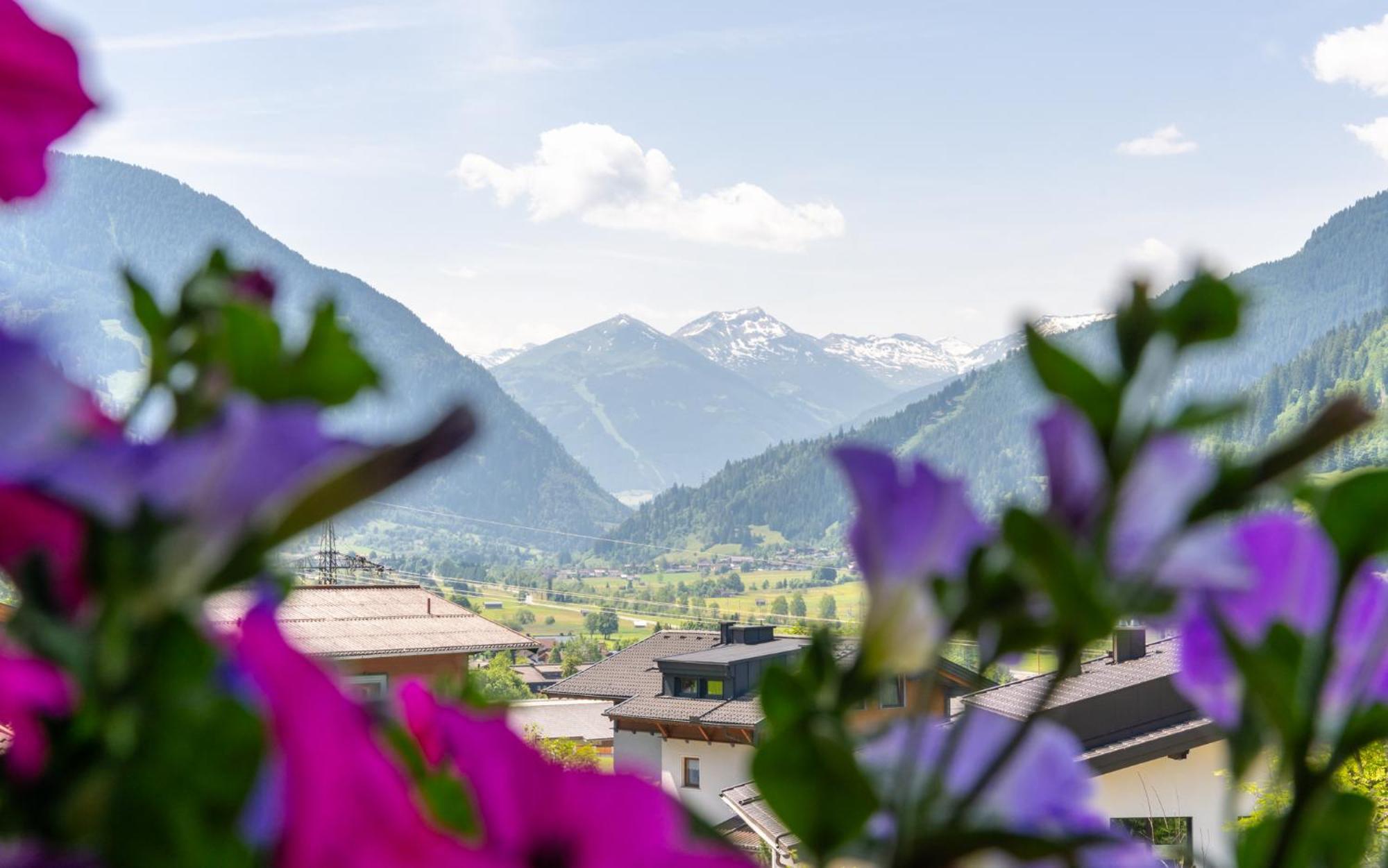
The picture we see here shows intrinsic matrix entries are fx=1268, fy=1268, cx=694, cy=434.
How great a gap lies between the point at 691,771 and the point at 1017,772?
83.3ft

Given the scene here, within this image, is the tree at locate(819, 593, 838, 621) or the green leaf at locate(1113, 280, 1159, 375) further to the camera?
the tree at locate(819, 593, 838, 621)

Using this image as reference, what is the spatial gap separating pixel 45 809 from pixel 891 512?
0.51 ft

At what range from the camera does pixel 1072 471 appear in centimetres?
25

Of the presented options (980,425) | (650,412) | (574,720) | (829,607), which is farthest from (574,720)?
(650,412)

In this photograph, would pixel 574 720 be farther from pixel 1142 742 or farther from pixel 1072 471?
pixel 1072 471

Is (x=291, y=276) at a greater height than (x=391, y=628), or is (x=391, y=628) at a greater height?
(x=291, y=276)

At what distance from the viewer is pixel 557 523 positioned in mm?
130500

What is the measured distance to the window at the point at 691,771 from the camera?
24422 millimetres

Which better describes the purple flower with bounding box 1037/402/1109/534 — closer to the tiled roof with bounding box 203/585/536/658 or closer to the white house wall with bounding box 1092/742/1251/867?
the white house wall with bounding box 1092/742/1251/867

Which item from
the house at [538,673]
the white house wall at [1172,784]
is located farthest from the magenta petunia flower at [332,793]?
the house at [538,673]

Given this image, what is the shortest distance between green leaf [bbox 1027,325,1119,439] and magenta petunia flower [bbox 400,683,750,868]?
0.32 ft

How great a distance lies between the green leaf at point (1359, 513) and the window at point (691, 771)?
24.8 m

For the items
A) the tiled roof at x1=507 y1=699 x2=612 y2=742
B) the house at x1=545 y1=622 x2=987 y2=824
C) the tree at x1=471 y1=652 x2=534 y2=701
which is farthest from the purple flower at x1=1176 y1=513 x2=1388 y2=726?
the tree at x1=471 y1=652 x2=534 y2=701

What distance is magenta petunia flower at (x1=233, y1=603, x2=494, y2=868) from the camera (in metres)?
0.16
